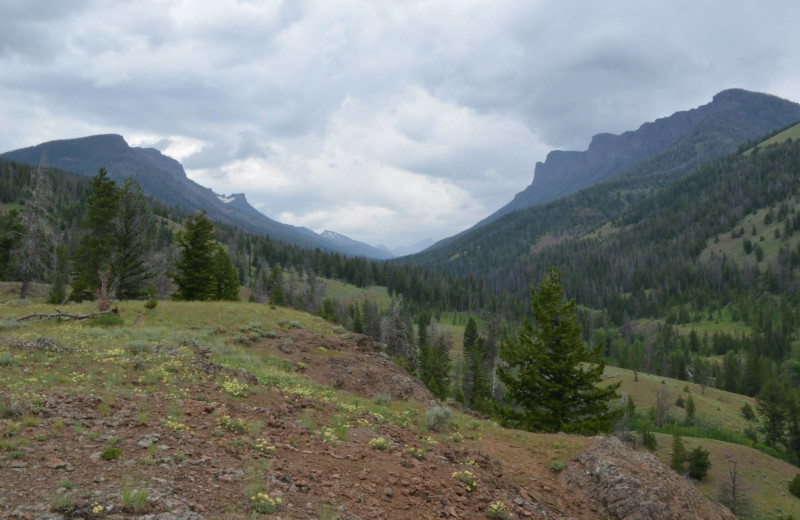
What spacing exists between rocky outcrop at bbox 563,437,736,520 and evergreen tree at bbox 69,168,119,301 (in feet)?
146

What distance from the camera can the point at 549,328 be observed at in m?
26.1

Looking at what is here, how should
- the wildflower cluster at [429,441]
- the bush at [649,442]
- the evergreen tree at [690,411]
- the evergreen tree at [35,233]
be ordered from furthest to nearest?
the evergreen tree at [690,411], the bush at [649,442], the evergreen tree at [35,233], the wildflower cluster at [429,441]

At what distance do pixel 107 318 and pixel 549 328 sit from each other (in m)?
27.5

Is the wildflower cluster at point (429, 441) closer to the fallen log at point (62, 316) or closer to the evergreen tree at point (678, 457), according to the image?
the fallen log at point (62, 316)

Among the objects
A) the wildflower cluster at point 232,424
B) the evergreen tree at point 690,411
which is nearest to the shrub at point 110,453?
the wildflower cluster at point 232,424

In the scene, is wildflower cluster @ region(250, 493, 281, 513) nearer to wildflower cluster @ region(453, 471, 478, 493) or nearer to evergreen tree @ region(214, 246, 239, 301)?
wildflower cluster @ region(453, 471, 478, 493)

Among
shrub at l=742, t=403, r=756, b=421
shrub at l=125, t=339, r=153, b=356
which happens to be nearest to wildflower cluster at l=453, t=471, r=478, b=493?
Answer: shrub at l=125, t=339, r=153, b=356

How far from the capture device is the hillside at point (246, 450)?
8195mm

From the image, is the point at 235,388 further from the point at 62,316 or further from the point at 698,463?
the point at 698,463

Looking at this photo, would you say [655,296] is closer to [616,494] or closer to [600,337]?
[600,337]

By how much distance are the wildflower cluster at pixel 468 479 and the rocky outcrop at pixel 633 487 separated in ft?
14.5

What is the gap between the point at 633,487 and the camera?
13.4 meters

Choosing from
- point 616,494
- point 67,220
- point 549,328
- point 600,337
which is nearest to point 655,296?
point 600,337

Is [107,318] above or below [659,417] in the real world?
above
